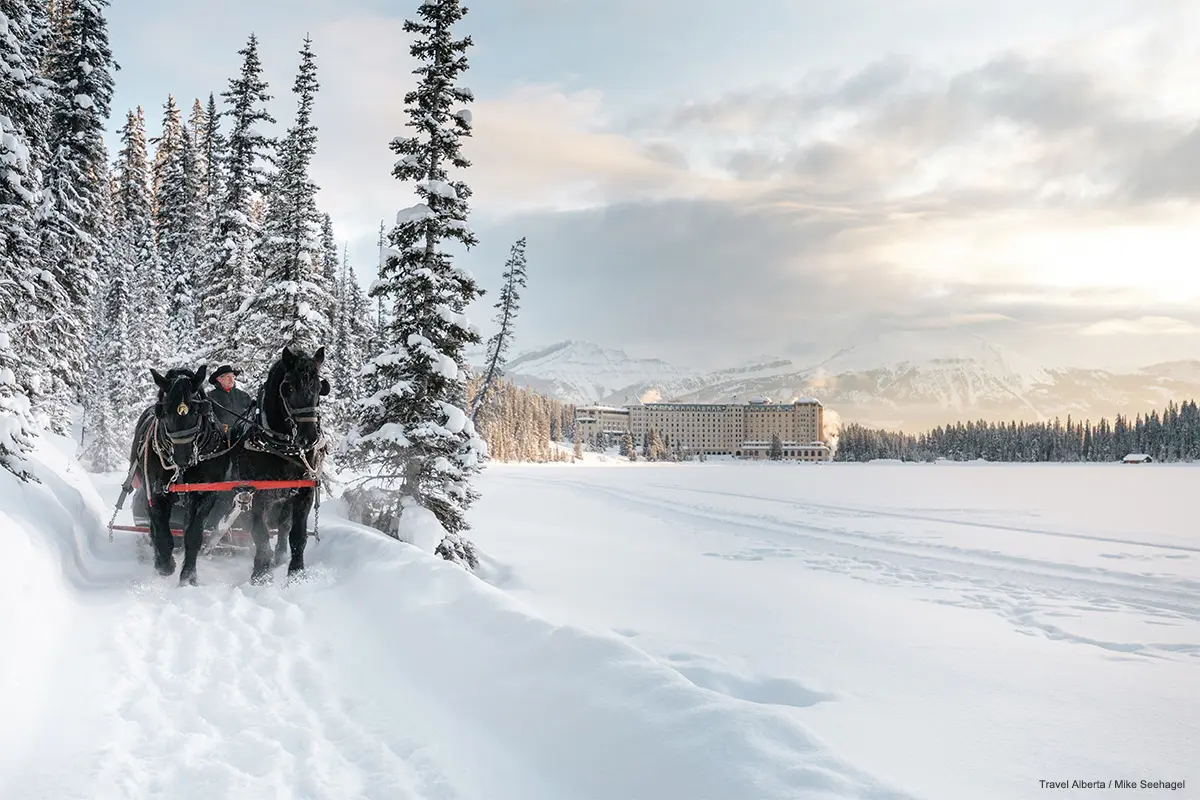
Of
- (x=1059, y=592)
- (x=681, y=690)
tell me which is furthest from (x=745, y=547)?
(x=681, y=690)

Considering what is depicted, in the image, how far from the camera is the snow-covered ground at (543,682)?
3.97 m

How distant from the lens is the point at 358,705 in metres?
5.16

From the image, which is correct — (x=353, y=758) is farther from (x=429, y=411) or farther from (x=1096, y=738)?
(x=429, y=411)

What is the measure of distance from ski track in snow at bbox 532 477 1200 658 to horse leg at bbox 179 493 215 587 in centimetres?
1225

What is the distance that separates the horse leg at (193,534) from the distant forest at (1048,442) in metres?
165

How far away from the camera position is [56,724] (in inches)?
178

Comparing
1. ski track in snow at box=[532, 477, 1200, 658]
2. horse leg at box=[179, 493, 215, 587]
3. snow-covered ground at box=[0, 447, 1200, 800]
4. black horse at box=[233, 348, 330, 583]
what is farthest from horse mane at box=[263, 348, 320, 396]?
ski track in snow at box=[532, 477, 1200, 658]

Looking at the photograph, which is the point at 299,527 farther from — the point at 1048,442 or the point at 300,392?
the point at 1048,442

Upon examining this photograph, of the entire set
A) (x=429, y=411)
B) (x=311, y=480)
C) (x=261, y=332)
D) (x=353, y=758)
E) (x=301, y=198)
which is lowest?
(x=353, y=758)

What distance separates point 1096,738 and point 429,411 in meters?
12.3

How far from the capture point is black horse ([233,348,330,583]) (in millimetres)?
8320

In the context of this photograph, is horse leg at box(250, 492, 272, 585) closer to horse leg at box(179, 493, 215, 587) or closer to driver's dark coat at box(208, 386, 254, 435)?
horse leg at box(179, 493, 215, 587)

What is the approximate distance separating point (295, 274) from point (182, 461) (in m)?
15.5

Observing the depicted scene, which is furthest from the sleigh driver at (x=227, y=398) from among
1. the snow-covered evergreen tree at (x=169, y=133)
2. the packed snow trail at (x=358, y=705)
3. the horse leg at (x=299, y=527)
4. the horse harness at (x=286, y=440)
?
the snow-covered evergreen tree at (x=169, y=133)
